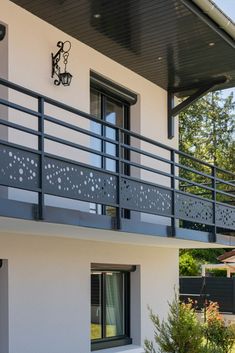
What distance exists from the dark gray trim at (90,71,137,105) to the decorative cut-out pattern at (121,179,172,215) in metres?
2.60

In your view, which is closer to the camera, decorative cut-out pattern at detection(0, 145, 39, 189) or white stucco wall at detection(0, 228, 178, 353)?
decorative cut-out pattern at detection(0, 145, 39, 189)

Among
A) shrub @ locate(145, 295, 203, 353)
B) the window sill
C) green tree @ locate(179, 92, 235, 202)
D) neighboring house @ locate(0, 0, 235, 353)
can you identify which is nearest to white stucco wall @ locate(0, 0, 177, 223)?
neighboring house @ locate(0, 0, 235, 353)

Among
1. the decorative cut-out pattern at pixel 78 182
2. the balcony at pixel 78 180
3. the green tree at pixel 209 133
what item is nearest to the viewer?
the balcony at pixel 78 180

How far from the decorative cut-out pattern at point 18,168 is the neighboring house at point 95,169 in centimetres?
1

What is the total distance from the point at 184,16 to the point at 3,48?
2.71 meters

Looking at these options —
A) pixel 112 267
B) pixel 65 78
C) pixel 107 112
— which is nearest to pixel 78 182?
pixel 65 78

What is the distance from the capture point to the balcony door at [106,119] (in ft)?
35.3

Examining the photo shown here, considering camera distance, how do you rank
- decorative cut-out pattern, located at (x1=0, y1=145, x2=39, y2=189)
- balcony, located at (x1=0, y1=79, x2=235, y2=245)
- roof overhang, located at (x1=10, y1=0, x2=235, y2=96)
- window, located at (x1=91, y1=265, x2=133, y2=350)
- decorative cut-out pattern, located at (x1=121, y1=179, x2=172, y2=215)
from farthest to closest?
1. window, located at (x1=91, y1=265, x2=133, y2=350)
2. roof overhang, located at (x1=10, y1=0, x2=235, y2=96)
3. decorative cut-out pattern, located at (x1=121, y1=179, x2=172, y2=215)
4. balcony, located at (x1=0, y1=79, x2=235, y2=245)
5. decorative cut-out pattern, located at (x1=0, y1=145, x2=39, y2=189)

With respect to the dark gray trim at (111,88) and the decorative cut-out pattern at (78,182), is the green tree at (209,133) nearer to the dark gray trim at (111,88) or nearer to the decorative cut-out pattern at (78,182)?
the dark gray trim at (111,88)

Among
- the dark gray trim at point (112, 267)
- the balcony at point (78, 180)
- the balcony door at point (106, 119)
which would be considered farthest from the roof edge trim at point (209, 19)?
the dark gray trim at point (112, 267)

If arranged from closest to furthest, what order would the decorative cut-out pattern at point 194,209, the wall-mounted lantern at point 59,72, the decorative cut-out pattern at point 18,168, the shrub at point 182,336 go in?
the decorative cut-out pattern at point 18,168 → the shrub at point 182,336 → the wall-mounted lantern at point 59,72 → the decorative cut-out pattern at point 194,209

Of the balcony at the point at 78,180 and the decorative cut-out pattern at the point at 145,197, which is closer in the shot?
the balcony at the point at 78,180

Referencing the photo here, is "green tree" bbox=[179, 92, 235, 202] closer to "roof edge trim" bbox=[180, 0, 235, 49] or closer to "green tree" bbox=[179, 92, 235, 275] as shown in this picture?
"green tree" bbox=[179, 92, 235, 275]

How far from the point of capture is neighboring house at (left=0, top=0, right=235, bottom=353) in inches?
284
